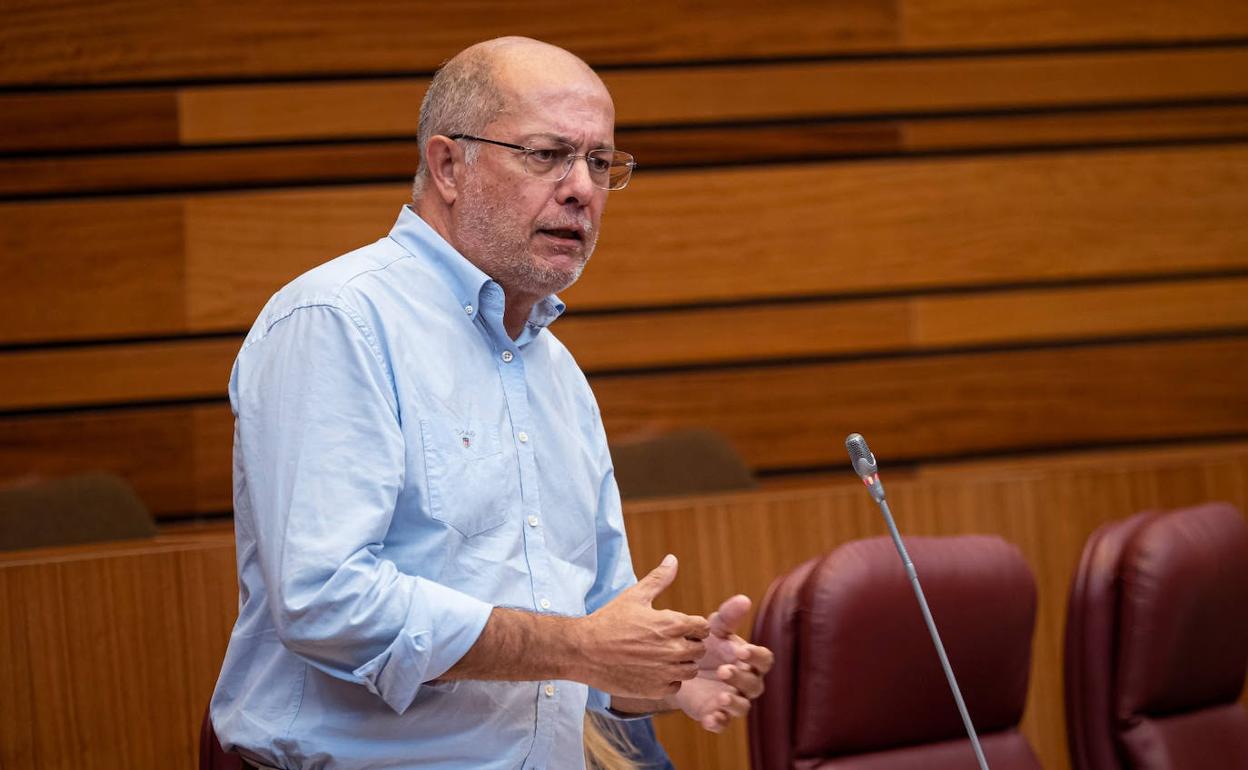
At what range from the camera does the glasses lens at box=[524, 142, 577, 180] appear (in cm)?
160

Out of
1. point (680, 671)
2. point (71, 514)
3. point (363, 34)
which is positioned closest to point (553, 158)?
point (680, 671)

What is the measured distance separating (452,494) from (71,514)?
1757mm

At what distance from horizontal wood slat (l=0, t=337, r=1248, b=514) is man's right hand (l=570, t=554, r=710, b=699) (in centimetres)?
232

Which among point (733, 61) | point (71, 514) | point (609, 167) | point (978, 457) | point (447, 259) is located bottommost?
point (978, 457)

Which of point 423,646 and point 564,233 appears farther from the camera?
point 564,233

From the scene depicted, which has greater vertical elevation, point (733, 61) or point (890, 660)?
point (733, 61)

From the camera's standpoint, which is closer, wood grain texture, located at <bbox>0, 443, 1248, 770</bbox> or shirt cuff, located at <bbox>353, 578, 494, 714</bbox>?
shirt cuff, located at <bbox>353, 578, 494, 714</bbox>

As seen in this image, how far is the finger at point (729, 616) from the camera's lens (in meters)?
1.54

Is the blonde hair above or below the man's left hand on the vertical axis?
below

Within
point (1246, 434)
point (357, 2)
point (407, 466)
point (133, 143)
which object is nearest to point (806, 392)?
point (1246, 434)

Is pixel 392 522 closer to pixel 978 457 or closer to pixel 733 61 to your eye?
pixel 733 61

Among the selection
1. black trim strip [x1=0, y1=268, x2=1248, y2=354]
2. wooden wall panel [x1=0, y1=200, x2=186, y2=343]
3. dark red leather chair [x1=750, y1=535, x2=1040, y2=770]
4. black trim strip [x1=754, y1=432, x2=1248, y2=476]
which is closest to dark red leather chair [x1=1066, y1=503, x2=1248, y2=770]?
dark red leather chair [x1=750, y1=535, x2=1040, y2=770]

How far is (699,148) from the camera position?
381 cm

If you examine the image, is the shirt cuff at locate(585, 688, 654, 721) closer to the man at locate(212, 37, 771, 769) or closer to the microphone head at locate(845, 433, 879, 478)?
the man at locate(212, 37, 771, 769)
